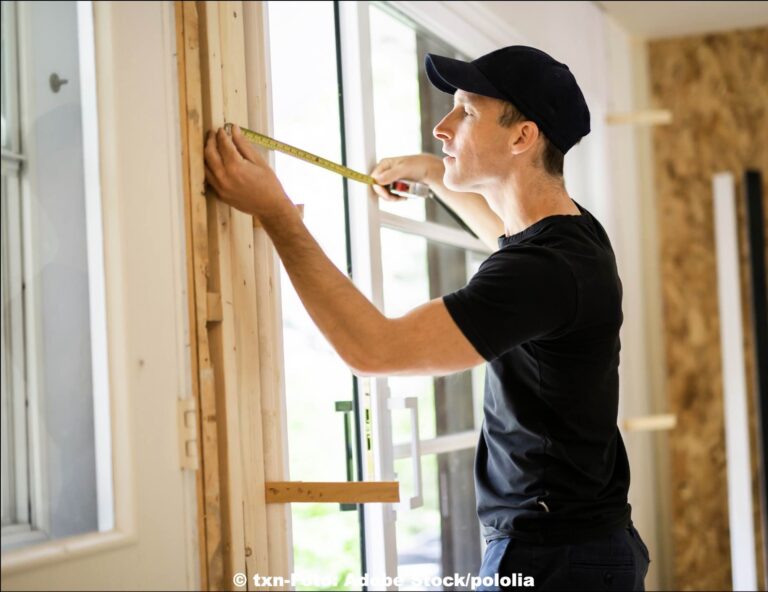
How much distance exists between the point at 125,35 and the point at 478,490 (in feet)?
3.16

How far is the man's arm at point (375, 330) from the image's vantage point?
4.42ft

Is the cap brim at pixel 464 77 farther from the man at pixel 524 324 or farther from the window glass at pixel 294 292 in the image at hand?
the window glass at pixel 294 292

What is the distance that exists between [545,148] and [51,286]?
0.86 metres

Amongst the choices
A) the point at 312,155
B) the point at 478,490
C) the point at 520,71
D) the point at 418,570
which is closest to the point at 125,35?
the point at 312,155

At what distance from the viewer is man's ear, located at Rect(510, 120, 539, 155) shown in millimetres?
1579

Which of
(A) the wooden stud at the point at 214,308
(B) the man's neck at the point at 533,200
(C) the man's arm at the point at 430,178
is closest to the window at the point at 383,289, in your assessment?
(C) the man's arm at the point at 430,178

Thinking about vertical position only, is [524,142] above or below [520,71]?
below

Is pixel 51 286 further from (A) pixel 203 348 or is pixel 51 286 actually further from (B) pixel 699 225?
(B) pixel 699 225

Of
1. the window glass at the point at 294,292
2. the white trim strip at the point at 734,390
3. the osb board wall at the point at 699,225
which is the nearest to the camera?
the window glass at the point at 294,292

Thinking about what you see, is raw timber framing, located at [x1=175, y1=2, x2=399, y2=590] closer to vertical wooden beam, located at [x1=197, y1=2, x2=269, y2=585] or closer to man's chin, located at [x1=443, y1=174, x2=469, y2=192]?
vertical wooden beam, located at [x1=197, y1=2, x2=269, y2=585]

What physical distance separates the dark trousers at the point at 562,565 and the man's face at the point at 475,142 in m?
0.63

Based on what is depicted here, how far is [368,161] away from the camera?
2.11m

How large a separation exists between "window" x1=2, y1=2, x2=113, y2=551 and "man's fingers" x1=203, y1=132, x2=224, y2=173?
21cm

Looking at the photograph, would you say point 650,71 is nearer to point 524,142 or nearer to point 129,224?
point 524,142
